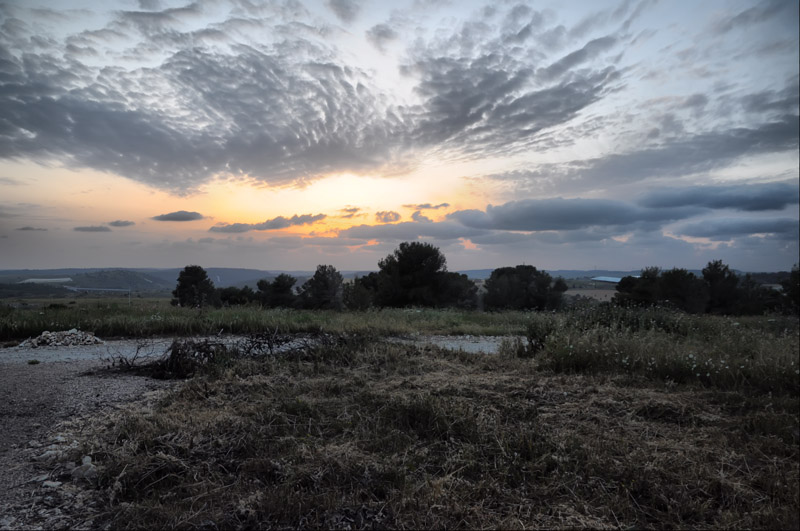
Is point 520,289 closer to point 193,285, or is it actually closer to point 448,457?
point 193,285

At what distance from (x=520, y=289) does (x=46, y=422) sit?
20.9m

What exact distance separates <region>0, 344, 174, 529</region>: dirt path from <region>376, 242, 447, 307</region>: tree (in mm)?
18125

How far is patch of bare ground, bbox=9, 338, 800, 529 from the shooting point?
8.11ft

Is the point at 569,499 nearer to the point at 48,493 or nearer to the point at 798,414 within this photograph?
the point at 798,414

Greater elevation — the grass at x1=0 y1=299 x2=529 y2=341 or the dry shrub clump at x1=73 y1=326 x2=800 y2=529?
the grass at x1=0 y1=299 x2=529 y2=341

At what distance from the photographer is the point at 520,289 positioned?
74.2 ft

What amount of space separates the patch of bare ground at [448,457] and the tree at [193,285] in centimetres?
1213

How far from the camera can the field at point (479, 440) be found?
250 cm

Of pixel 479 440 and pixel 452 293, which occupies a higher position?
pixel 452 293

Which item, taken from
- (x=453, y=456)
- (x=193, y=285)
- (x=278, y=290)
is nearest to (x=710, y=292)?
(x=453, y=456)

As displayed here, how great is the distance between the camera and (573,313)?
27.5 ft

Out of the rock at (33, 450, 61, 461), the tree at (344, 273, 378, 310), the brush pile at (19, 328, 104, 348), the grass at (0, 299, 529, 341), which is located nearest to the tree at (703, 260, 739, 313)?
the grass at (0, 299, 529, 341)

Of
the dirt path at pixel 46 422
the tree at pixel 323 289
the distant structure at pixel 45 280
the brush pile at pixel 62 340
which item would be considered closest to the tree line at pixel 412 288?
the tree at pixel 323 289

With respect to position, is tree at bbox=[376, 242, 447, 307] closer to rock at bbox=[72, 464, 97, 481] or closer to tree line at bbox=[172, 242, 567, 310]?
tree line at bbox=[172, 242, 567, 310]
